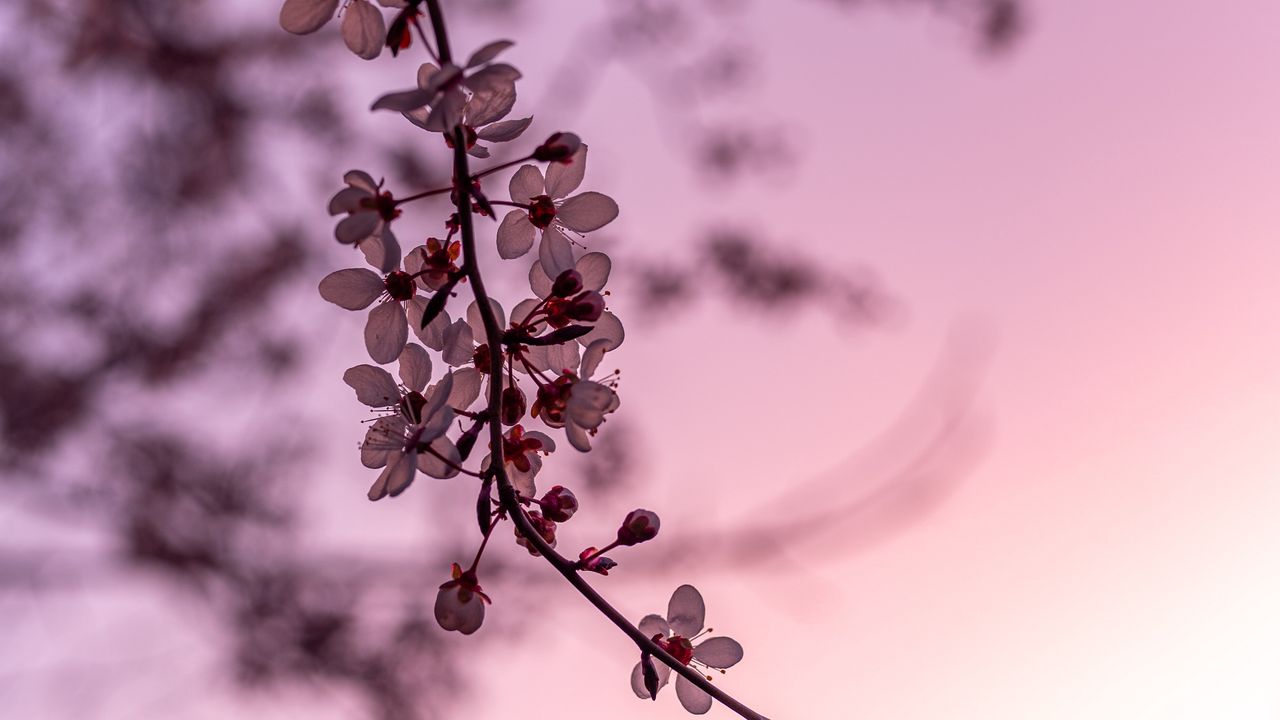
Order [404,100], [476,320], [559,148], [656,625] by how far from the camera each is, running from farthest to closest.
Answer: [656,625] < [476,320] < [559,148] < [404,100]

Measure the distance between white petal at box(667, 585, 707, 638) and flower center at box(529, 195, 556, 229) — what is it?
45cm

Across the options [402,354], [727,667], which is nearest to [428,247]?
[402,354]

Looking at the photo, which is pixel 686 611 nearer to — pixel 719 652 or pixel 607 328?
pixel 719 652

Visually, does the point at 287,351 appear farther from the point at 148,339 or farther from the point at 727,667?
the point at 727,667

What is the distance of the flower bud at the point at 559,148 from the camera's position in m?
0.83

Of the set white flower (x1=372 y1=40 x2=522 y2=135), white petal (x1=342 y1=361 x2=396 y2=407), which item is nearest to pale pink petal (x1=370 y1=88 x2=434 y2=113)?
white flower (x1=372 y1=40 x2=522 y2=135)

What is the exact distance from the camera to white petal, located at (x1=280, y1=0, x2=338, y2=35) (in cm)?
83

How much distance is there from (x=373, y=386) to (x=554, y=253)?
0.85 ft

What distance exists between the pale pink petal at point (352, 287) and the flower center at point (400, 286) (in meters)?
0.01

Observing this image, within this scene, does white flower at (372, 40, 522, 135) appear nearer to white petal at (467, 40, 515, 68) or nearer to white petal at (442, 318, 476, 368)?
white petal at (467, 40, 515, 68)

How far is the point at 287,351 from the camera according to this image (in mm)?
4500

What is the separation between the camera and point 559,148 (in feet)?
2.75

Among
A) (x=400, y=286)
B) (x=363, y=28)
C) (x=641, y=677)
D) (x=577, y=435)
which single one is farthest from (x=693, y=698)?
(x=363, y=28)

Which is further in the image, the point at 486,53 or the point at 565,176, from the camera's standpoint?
the point at 565,176
